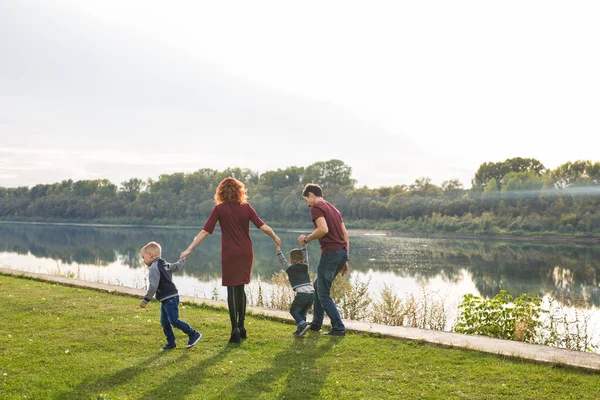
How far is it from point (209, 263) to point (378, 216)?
5708cm

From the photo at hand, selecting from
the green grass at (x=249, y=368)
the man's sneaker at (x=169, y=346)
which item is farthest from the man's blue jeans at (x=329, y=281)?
the man's sneaker at (x=169, y=346)

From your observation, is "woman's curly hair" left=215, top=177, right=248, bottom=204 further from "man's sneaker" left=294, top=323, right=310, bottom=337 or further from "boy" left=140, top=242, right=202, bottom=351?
"man's sneaker" left=294, top=323, right=310, bottom=337

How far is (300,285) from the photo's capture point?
6574 millimetres

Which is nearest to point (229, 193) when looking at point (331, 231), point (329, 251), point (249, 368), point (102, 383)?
point (331, 231)

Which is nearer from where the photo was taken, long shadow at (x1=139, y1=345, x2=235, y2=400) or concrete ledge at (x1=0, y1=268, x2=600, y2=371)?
long shadow at (x1=139, y1=345, x2=235, y2=400)

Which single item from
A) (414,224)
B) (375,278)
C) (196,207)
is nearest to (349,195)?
(414,224)

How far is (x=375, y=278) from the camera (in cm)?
2270

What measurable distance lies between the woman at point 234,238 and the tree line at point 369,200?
56.5 meters

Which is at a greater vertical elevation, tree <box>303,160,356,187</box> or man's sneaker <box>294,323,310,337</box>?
tree <box>303,160,356,187</box>

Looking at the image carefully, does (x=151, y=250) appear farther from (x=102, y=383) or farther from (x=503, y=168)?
(x=503, y=168)

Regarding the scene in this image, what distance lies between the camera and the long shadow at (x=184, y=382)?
4.48 m

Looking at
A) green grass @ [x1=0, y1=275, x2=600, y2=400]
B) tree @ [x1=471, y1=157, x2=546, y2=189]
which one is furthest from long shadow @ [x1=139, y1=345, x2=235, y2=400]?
tree @ [x1=471, y1=157, x2=546, y2=189]

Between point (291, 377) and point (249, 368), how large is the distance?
513 mm

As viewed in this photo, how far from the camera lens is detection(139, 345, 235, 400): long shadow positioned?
448 cm
